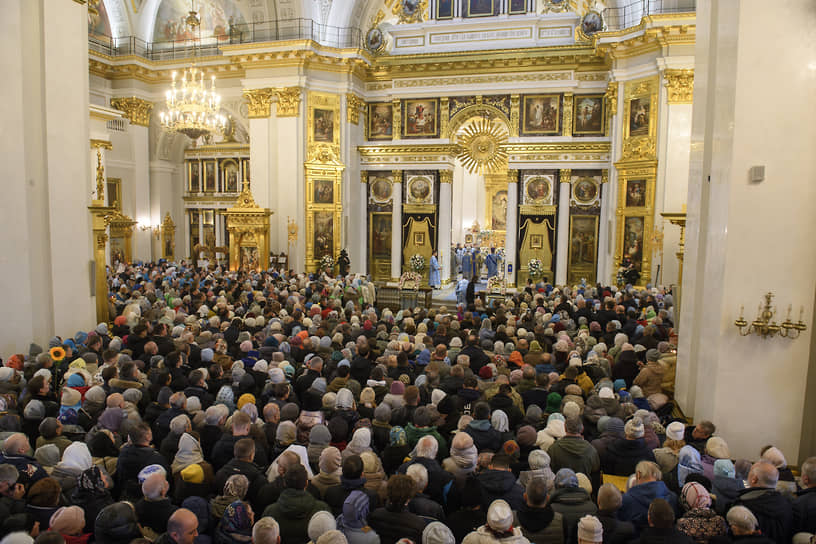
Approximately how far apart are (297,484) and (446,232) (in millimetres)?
18943

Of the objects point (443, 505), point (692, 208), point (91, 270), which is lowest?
point (443, 505)

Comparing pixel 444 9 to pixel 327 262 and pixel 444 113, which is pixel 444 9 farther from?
pixel 327 262

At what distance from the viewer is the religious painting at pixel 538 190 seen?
21.1m

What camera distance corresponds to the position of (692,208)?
23.2 ft

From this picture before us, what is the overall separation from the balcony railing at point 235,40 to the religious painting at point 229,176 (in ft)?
16.4

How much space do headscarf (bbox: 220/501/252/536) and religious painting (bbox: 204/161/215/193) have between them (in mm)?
24307

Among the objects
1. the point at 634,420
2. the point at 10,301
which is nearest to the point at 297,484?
the point at 634,420

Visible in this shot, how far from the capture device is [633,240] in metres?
18.2

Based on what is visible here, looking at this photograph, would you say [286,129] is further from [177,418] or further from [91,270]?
[177,418]

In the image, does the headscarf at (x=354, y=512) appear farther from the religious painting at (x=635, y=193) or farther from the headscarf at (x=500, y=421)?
the religious painting at (x=635, y=193)

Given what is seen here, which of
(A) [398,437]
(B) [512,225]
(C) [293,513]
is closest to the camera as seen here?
(C) [293,513]

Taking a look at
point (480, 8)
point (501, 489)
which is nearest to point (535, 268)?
Answer: point (480, 8)

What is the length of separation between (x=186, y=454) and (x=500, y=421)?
297 centimetres

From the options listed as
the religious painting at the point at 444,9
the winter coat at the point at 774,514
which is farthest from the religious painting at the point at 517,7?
the winter coat at the point at 774,514
